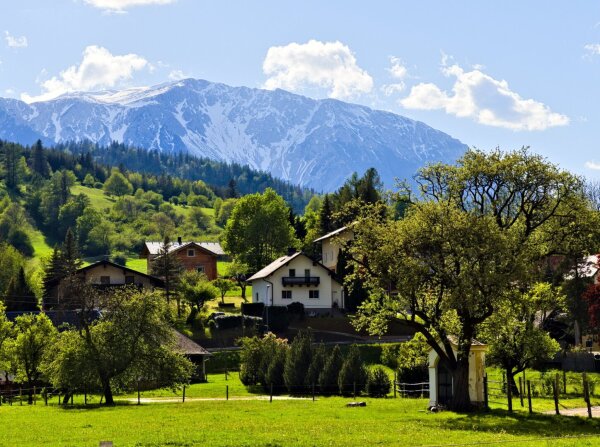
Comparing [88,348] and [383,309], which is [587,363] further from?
[88,348]

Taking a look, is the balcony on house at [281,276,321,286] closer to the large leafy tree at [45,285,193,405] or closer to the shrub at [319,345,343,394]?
the shrub at [319,345,343,394]

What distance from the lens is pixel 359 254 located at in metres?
42.1

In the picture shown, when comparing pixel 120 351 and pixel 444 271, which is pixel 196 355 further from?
pixel 444 271

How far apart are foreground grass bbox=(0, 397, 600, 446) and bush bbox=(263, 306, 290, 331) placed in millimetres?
48295

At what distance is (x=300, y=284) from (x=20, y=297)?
31.1m

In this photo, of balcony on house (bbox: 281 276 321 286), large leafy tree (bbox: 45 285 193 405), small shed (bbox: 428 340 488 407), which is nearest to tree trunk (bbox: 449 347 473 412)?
small shed (bbox: 428 340 488 407)

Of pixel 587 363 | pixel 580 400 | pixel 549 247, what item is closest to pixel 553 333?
pixel 587 363

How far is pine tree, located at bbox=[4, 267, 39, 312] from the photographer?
331 feet

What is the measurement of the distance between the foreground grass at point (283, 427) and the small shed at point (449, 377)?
3.30ft

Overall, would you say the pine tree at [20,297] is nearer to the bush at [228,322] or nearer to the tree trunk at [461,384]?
the bush at [228,322]

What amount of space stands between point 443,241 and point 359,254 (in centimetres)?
444

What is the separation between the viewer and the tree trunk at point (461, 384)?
40.7m

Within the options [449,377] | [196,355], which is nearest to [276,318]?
[196,355]

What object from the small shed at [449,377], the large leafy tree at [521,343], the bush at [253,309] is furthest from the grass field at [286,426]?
the bush at [253,309]
